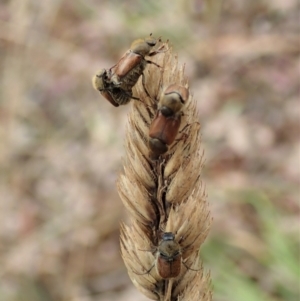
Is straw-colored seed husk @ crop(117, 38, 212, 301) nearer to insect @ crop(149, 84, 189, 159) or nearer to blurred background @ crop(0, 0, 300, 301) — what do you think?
insect @ crop(149, 84, 189, 159)

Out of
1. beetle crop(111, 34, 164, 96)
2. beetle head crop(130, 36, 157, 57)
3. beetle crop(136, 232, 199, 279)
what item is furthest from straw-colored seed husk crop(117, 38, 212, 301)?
beetle head crop(130, 36, 157, 57)

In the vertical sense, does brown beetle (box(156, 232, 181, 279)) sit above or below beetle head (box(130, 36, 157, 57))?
below

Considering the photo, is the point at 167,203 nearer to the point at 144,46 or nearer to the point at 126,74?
the point at 126,74

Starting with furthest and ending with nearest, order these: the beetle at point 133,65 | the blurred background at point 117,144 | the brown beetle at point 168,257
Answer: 1. the blurred background at point 117,144
2. the beetle at point 133,65
3. the brown beetle at point 168,257

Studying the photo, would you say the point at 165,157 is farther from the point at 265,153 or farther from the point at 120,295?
the point at 265,153

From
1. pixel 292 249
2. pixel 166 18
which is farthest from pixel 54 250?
pixel 166 18

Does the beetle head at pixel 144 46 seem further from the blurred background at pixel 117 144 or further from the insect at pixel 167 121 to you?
the blurred background at pixel 117 144

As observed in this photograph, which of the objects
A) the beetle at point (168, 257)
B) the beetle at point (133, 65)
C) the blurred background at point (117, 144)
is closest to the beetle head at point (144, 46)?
the beetle at point (133, 65)

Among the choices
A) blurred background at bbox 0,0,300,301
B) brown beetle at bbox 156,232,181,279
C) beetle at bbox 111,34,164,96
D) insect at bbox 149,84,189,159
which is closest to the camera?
brown beetle at bbox 156,232,181,279
